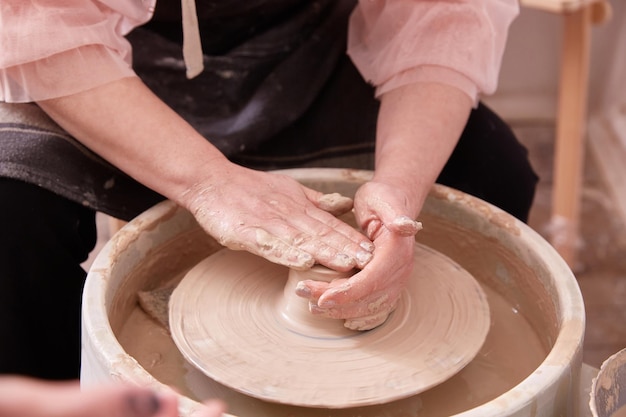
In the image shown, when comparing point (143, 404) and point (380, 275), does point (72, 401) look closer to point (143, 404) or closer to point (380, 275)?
point (143, 404)

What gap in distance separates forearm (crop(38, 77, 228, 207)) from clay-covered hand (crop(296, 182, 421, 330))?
242 mm

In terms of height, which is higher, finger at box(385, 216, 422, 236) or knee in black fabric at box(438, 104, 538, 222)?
finger at box(385, 216, 422, 236)

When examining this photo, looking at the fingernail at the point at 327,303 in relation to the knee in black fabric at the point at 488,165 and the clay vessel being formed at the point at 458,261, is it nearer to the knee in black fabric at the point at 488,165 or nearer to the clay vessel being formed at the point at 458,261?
the clay vessel being formed at the point at 458,261

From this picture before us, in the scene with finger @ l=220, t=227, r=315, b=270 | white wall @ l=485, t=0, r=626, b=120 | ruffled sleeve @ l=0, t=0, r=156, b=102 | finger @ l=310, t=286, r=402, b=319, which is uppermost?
ruffled sleeve @ l=0, t=0, r=156, b=102

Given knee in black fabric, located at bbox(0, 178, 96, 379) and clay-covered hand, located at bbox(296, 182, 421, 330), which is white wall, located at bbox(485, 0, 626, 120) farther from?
knee in black fabric, located at bbox(0, 178, 96, 379)

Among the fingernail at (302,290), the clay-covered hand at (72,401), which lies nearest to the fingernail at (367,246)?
the fingernail at (302,290)

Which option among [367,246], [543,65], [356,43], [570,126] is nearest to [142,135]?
[367,246]

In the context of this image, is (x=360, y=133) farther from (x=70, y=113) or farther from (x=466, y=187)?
(x=70, y=113)

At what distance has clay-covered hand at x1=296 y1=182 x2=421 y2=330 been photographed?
3.30 feet

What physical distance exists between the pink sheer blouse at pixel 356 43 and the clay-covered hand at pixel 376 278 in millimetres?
310

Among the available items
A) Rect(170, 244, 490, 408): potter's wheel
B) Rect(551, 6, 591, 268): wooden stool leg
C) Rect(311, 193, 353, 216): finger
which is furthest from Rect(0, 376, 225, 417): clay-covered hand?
Rect(551, 6, 591, 268): wooden stool leg

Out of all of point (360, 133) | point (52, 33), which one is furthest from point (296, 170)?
point (52, 33)

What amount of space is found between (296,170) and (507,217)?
0.36 metres

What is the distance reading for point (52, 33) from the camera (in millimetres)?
1129
